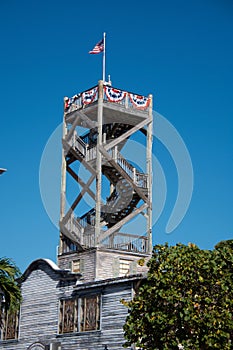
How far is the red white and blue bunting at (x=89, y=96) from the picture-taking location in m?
42.9

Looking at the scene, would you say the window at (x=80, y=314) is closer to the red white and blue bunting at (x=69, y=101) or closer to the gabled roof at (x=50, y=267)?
the gabled roof at (x=50, y=267)

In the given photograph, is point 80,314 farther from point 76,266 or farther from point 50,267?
point 76,266

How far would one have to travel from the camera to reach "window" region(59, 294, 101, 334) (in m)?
34.6

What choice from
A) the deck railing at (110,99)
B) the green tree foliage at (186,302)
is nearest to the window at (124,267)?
the deck railing at (110,99)

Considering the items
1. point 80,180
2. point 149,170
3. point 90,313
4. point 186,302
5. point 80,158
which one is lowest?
point 186,302

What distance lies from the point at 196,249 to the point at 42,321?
48.0 ft

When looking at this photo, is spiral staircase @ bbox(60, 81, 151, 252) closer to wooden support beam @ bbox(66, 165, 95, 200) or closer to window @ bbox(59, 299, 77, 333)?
wooden support beam @ bbox(66, 165, 95, 200)

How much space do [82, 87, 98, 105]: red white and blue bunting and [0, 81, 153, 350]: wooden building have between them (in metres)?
0.07

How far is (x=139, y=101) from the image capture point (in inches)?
1748

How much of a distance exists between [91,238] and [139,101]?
10280 mm

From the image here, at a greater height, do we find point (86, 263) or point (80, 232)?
point (80, 232)

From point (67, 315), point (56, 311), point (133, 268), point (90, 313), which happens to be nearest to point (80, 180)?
point (133, 268)

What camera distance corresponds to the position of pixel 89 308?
115 ft

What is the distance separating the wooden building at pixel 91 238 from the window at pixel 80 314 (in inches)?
2.1
